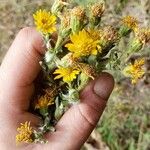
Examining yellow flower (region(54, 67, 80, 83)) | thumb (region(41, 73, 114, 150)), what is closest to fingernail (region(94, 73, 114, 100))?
thumb (region(41, 73, 114, 150))

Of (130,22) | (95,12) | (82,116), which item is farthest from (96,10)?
(82,116)

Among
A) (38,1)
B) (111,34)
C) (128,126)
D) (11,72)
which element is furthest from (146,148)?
(111,34)

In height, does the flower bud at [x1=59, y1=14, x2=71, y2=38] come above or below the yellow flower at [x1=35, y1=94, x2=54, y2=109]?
above

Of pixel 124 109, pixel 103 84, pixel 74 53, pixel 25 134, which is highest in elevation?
pixel 74 53

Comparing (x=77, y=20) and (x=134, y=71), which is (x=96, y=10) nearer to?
(x=77, y=20)

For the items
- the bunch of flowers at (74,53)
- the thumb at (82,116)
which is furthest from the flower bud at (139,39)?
the thumb at (82,116)

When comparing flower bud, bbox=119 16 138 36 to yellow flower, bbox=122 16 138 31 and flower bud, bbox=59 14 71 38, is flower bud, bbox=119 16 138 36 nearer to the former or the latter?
yellow flower, bbox=122 16 138 31
